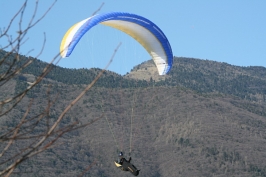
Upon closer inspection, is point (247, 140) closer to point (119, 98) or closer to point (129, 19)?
point (119, 98)

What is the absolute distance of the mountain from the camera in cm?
10806

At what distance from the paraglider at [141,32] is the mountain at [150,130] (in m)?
69.6

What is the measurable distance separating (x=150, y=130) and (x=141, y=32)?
332 feet

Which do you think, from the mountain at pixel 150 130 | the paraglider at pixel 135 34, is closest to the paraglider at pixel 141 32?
the paraglider at pixel 135 34

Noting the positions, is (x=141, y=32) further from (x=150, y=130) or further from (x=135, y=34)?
(x=150, y=130)

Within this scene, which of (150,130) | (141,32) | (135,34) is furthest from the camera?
(150,130)

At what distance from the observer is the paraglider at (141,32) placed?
2377 centimetres

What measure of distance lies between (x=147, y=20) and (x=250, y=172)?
83147mm

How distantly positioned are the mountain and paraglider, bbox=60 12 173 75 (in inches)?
2739

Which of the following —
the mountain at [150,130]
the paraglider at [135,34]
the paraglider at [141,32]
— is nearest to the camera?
the paraglider at [135,34]

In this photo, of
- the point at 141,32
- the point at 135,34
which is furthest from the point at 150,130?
the point at 141,32

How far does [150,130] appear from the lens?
128 metres

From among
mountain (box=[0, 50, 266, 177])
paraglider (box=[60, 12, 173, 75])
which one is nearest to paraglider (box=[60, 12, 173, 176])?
paraglider (box=[60, 12, 173, 75])

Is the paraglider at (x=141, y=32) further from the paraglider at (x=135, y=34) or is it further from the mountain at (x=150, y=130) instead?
the mountain at (x=150, y=130)
